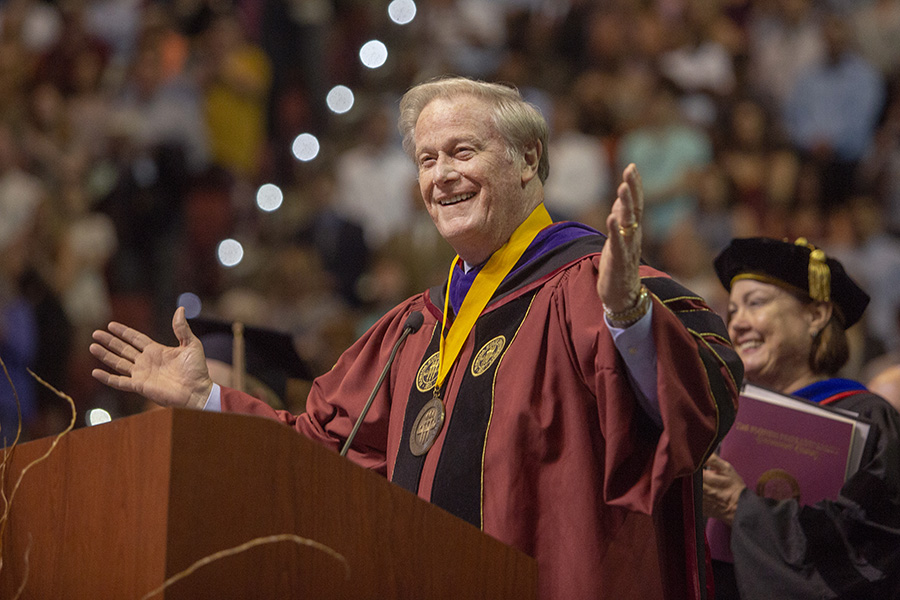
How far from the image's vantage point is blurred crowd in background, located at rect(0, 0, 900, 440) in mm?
8008

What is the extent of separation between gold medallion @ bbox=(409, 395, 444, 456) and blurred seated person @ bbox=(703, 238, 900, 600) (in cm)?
114

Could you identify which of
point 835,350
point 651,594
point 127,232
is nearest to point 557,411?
point 651,594

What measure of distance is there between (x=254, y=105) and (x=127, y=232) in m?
1.62

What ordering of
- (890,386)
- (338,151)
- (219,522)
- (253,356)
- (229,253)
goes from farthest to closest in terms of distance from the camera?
1. (338,151)
2. (229,253)
3. (253,356)
4. (890,386)
5. (219,522)

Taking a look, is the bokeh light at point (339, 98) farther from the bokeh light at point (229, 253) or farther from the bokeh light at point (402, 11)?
the bokeh light at point (229, 253)

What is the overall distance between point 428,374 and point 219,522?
132cm

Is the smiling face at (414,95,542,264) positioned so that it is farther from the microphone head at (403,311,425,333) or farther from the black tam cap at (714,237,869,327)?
the black tam cap at (714,237,869,327)

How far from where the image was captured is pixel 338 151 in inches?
395

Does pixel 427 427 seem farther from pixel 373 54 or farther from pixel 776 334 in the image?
pixel 373 54

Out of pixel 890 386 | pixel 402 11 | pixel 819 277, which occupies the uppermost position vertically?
pixel 402 11

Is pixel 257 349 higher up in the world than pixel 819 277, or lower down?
lower down

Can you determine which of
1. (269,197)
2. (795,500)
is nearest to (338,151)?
(269,197)

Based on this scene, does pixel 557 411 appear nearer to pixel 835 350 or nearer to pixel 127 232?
pixel 835 350

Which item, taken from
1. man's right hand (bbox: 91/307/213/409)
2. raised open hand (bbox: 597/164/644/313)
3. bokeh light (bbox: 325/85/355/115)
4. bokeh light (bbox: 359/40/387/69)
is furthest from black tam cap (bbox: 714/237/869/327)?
bokeh light (bbox: 359/40/387/69)
